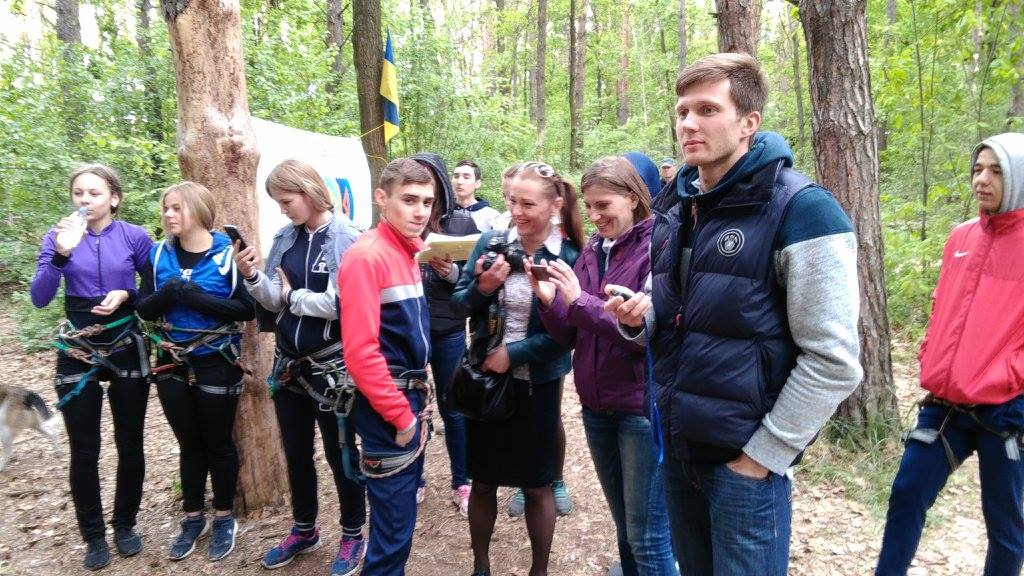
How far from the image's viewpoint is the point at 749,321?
159cm

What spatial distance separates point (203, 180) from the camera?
A: 361cm

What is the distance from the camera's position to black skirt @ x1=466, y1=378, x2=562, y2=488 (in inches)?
107

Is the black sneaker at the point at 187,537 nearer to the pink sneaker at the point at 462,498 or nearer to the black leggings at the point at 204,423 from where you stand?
the black leggings at the point at 204,423

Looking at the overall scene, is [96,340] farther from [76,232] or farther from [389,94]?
[389,94]

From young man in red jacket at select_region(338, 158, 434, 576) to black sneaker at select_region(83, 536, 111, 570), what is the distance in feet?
6.00

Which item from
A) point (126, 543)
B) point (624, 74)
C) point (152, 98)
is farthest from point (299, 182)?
point (624, 74)

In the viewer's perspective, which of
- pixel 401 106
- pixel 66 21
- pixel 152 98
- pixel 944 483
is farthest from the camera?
pixel 401 106

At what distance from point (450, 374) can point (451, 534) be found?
1.00 metres

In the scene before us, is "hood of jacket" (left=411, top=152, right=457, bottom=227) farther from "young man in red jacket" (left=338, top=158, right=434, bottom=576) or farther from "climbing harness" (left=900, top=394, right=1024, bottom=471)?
"climbing harness" (left=900, top=394, right=1024, bottom=471)

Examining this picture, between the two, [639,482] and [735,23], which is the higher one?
[735,23]

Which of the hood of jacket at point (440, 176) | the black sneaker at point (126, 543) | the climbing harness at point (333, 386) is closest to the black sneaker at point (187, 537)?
the black sneaker at point (126, 543)

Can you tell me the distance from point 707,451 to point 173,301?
281 cm

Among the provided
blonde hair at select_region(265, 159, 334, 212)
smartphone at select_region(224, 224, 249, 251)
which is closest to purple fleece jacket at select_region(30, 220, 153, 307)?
smartphone at select_region(224, 224, 249, 251)

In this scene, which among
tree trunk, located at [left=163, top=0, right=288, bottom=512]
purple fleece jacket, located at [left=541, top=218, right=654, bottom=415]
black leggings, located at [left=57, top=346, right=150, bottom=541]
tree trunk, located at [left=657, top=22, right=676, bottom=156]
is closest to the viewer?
purple fleece jacket, located at [left=541, top=218, right=654, bottom=415]
